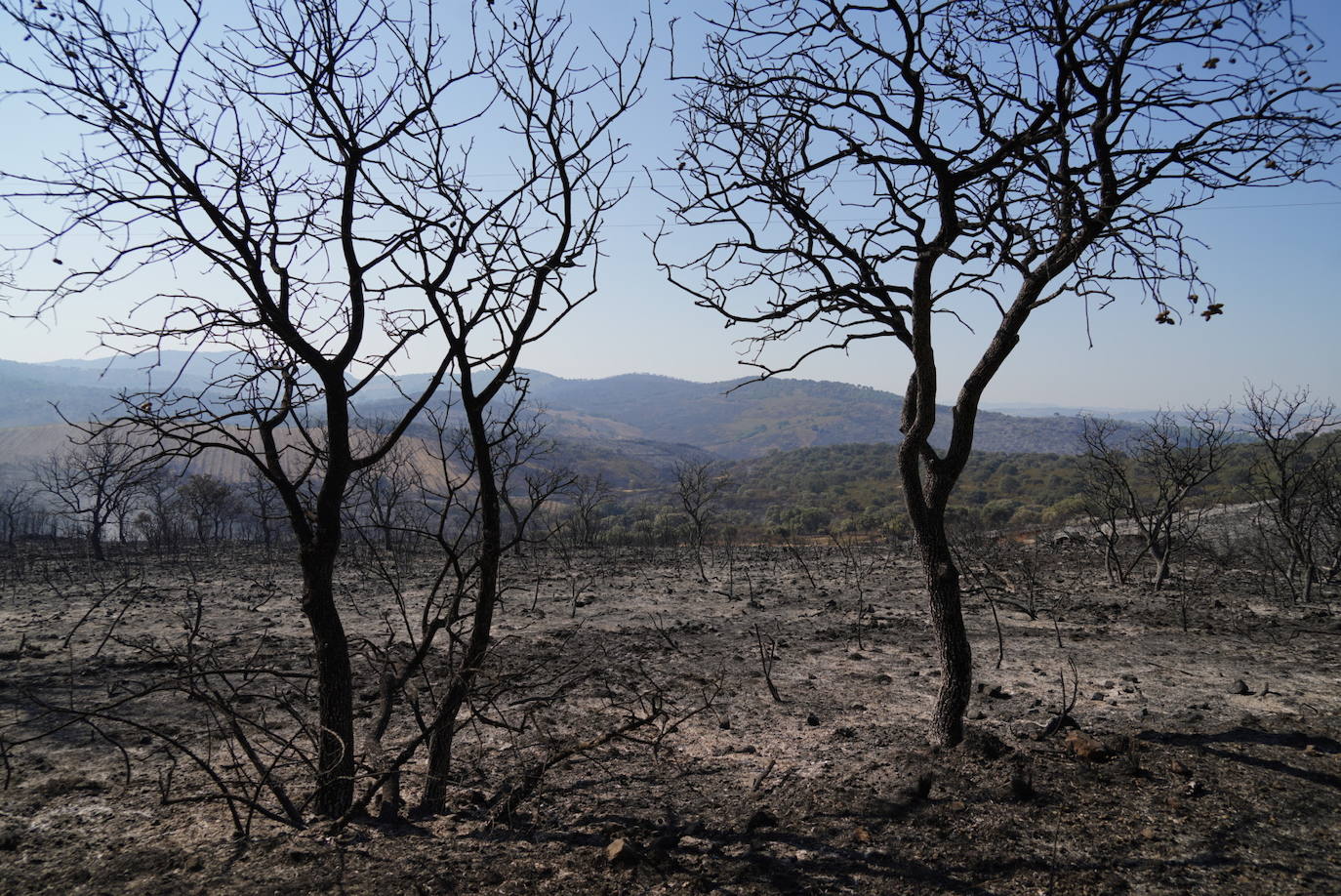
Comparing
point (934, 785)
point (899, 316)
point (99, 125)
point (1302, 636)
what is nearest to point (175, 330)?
point (99, 125)

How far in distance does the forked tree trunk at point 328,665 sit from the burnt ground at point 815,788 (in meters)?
0.39

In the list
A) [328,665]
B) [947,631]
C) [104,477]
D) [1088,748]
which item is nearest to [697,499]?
[947,631]

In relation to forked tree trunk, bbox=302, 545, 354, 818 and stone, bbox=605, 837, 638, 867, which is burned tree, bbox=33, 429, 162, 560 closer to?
forked tree trunk, bbox=302, 545, 354, 818

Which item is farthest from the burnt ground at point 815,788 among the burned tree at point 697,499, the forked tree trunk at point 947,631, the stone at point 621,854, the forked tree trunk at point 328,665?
the burned tree at point 697,499

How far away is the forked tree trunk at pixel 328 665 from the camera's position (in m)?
3.60

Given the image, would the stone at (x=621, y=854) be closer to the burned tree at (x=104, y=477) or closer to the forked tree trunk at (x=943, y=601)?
the forked tree trunk at (x=943, y=601)

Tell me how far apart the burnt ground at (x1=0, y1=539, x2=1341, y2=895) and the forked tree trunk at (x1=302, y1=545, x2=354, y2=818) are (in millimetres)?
392

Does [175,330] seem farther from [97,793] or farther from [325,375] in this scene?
[97,793]

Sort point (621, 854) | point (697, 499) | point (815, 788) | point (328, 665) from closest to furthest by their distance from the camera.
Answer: point (621, 854)
point (328, 665)
point (815, 788)
point (697, 499)

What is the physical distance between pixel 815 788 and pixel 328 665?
2.93 metres

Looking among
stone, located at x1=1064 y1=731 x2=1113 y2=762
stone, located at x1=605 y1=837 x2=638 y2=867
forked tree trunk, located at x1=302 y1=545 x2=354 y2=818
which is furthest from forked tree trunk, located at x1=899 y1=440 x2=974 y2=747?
forked tree trunk, located at x1=302 y1=545 x2=354 y2=818

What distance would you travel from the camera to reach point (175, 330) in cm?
326

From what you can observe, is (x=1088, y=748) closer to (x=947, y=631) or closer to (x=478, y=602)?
(x=947, y=631)

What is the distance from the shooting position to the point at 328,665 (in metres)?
3.69
